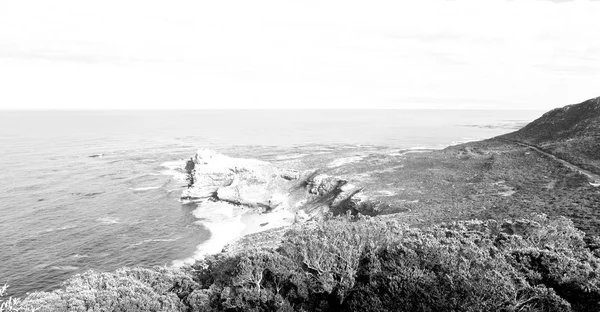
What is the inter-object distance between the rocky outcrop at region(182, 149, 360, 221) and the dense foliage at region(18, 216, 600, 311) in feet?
106

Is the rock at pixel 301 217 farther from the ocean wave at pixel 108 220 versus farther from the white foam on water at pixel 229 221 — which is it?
the ocean wave at pixel 108 220

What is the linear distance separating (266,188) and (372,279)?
169 ft

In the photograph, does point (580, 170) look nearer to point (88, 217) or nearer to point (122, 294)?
point (122, 294)

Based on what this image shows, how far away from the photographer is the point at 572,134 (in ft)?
273

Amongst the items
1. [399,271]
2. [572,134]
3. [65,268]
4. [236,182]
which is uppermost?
[572,134]

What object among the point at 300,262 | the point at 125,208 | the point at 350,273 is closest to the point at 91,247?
the point at 125,208

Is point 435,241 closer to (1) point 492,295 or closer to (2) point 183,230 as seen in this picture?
(1) point 492,295

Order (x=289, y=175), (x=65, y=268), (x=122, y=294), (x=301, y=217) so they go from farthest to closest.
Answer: (x=289, y=175) < (x=301, y=217) < (x=65, y=268) < (x=122, y=294)

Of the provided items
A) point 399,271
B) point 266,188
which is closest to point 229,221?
point 266,188

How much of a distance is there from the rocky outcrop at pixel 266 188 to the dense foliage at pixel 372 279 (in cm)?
3235

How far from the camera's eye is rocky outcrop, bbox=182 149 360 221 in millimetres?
64188

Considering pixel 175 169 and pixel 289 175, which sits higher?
pixel 289 175

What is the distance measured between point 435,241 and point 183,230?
43.4m

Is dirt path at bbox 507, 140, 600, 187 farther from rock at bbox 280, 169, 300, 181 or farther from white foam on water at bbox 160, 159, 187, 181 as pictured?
white foam on water at bbox 160, 159, 187, 181
